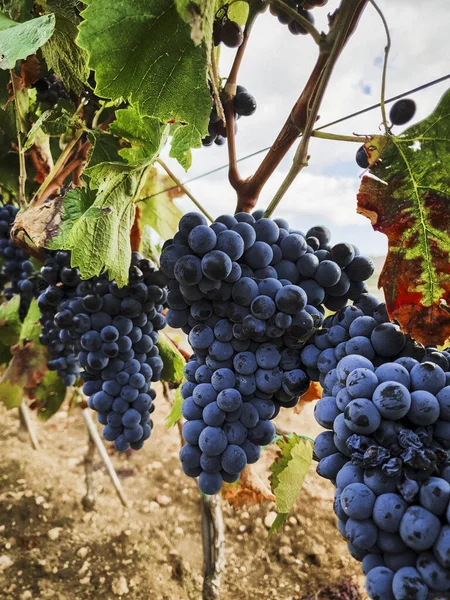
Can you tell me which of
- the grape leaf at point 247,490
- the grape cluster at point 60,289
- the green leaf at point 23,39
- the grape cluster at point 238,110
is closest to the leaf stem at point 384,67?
the grape cluster at point 238,110

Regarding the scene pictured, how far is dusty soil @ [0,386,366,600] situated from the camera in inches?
64.9

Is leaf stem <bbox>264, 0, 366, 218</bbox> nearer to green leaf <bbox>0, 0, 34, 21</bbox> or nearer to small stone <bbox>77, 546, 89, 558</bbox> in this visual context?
green leaf <bbox>0, 0, 34, 21</bbox>

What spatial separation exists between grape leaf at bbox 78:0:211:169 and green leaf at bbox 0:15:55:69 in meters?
0.12

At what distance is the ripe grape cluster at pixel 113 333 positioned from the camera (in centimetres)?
92

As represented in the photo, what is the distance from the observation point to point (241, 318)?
0.59 meters

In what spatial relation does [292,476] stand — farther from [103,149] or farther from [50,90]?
[50,90]

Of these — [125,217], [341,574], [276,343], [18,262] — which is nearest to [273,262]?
[276,343]

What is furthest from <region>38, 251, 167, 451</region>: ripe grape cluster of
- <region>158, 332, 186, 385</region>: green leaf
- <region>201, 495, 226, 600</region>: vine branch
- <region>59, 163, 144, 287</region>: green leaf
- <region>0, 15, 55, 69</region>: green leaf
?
<region>201, 495, 226, 600</region>: vine branch

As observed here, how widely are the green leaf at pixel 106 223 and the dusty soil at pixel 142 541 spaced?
4.49 ft

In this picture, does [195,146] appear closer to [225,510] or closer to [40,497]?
[225,510]

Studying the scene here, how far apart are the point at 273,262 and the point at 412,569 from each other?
14.9 inches

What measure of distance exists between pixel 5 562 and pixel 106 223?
167 centimetres

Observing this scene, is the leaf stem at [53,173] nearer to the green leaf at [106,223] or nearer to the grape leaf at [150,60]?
the green leaf at [106,223]

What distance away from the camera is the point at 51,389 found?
143 centimetres
